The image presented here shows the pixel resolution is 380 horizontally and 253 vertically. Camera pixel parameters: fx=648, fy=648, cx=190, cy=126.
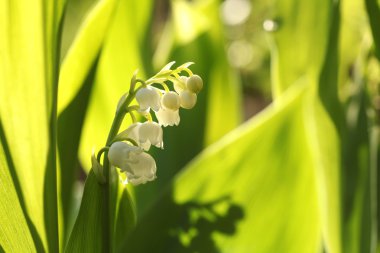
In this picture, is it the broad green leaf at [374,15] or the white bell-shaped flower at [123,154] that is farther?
the broad green leaf at [374,15]

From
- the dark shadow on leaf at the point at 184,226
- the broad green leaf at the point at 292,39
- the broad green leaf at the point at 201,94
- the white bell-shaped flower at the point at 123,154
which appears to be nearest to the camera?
the white bell-shaped flower at the point at 123,154

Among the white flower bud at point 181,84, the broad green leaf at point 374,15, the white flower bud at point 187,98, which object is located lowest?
the broad green leaf at point 374,15

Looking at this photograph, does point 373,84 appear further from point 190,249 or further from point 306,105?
point 190,249

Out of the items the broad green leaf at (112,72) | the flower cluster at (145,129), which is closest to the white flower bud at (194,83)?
the flower cluster at (145,129)

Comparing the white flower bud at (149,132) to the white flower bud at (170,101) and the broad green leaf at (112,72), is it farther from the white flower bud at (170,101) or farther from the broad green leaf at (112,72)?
the broad green leaf at (112,72)

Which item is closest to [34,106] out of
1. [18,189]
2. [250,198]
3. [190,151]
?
[18,189]

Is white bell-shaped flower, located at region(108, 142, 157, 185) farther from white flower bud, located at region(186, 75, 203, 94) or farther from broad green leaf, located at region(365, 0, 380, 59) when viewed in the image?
broad green leaf, located at region(365, 0, 380, 59)

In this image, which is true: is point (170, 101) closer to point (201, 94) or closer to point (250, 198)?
point (250, 198)

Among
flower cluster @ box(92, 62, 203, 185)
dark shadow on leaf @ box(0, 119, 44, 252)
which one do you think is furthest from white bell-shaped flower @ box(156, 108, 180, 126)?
dark shadow on leaf @ box(0, 119, 44, 252)
